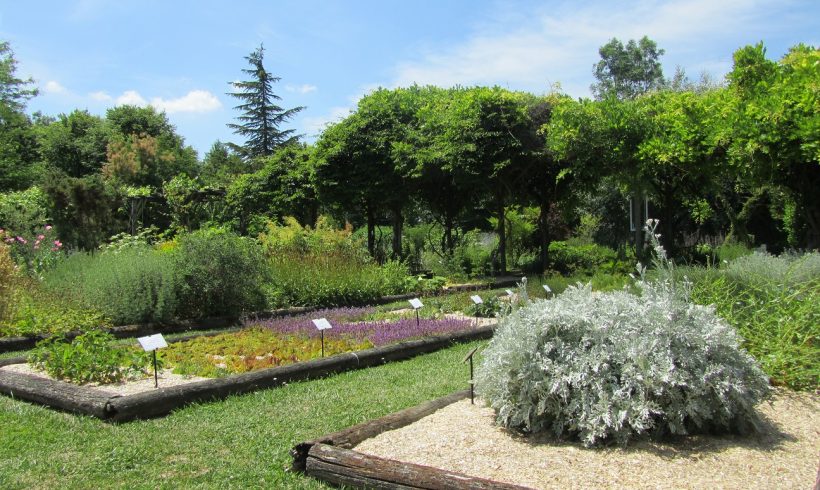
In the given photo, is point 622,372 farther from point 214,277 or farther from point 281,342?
point 214,277

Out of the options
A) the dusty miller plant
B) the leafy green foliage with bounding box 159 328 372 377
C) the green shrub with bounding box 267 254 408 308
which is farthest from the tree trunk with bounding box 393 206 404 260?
the dusty miller plant

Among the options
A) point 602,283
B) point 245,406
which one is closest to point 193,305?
point 245,406

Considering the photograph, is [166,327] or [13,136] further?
[13,136]

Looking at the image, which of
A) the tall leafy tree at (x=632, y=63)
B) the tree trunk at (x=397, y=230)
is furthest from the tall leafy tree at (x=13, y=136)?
the tall leafy tree at (x=632, y=63)

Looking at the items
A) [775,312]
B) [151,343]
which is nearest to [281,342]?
[151,343]

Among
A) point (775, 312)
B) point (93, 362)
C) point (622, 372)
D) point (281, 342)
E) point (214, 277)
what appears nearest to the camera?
point (622, 372)

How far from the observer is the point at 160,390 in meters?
5.08

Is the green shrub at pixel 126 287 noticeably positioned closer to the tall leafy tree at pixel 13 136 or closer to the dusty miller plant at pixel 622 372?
the dusty miller plant at pixel 622 372

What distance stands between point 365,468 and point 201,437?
156cm

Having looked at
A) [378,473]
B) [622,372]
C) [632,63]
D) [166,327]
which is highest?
[632,63]

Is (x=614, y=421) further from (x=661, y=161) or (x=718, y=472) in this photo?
(x=661, y=161)

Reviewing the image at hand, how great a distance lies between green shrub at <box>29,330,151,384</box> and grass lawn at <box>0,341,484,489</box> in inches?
20.3

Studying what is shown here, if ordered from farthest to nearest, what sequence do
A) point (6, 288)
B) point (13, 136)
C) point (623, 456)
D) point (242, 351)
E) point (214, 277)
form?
point (13, 136), point (214, 277), point (6, 288), point (242, 351), point (623, 456)

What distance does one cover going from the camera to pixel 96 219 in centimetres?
1798
